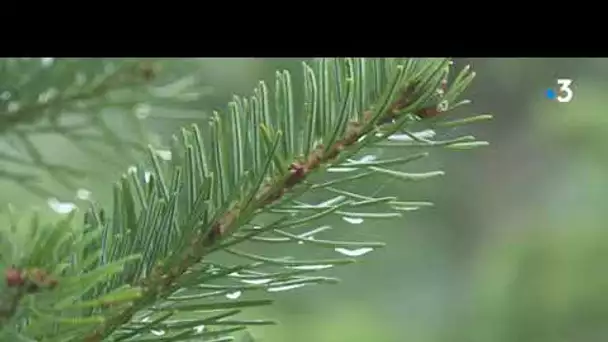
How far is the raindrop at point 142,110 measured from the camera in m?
0.49

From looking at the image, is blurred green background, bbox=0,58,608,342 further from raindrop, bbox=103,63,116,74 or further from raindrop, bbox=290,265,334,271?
raindrop, bbox=290,265,334,271

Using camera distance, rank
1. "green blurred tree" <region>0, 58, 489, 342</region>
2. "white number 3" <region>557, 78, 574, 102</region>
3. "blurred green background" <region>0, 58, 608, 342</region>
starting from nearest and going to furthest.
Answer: "green blurred tree" <region>0, 58, 489, 342</region> < "white number 3" <region>557, 78, 574, 102</region> < "blurred green background" <region>0, 58, 608, 342</region>

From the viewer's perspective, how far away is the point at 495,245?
36.7 inches

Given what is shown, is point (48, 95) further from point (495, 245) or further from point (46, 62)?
point (495, 245)

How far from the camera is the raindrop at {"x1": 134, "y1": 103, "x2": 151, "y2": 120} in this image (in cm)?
49

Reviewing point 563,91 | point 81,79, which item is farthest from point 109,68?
point 563,91

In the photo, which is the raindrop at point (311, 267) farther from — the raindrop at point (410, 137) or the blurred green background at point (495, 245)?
the blurred green background at point (495, 245)

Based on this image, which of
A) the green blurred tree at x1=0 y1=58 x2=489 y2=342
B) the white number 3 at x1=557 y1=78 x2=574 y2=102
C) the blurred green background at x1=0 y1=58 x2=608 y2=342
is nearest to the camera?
the green blurred tree at x1=0 y1=58 x2=489 y2=342

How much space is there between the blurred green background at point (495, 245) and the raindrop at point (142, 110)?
29 centimetres

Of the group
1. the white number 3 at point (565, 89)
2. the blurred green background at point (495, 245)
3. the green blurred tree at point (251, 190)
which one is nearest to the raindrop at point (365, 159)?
the green blurred tree at point (251, 190)

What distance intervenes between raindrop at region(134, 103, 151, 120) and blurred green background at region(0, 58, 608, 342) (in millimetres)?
289

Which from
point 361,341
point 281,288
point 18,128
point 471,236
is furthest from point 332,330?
point 281,288

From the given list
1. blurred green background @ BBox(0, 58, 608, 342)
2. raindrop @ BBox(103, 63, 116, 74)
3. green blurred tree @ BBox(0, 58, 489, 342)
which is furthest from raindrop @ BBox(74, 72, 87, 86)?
blurred green background @ BBox(0, 58, 608, 342)
